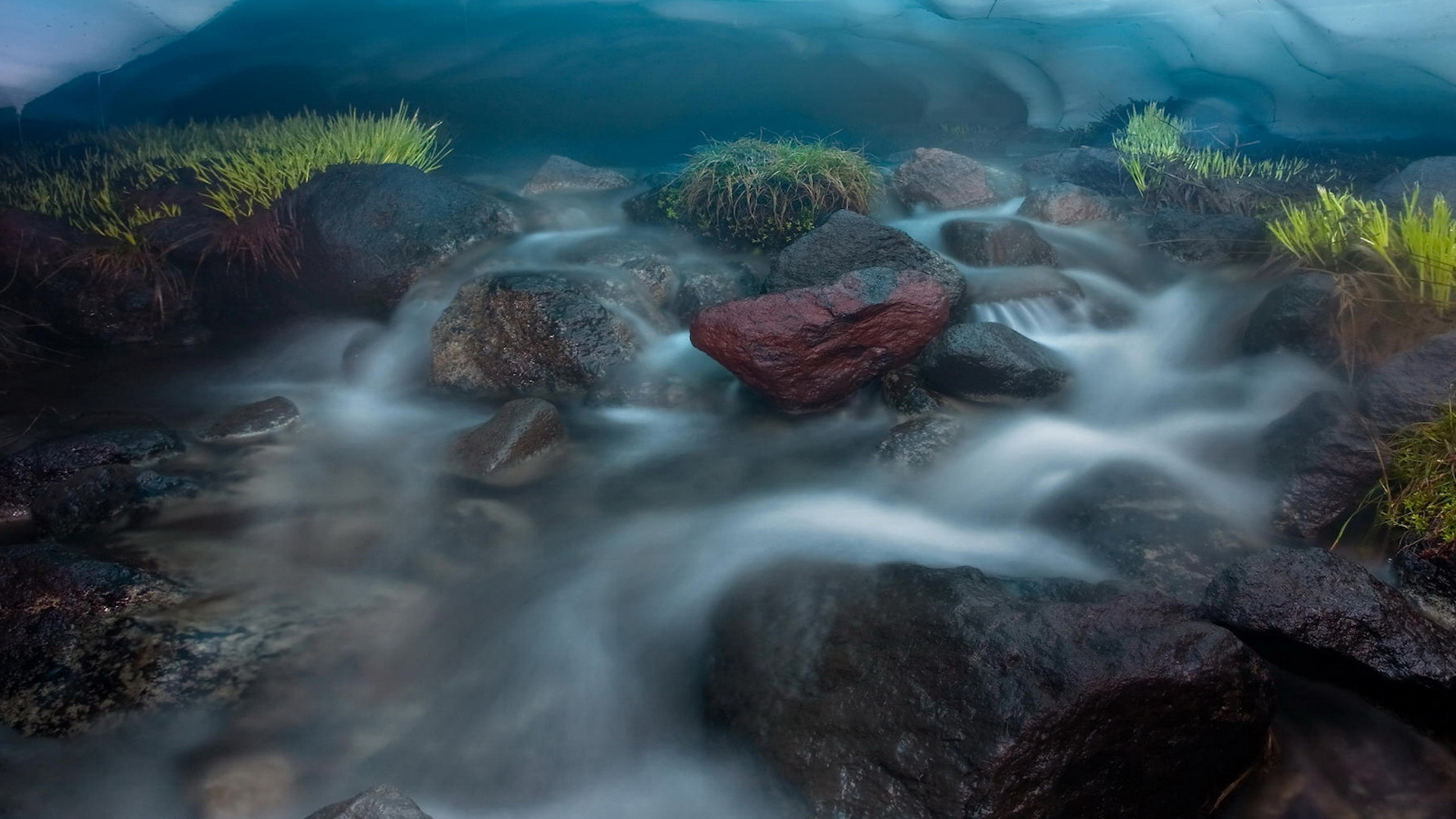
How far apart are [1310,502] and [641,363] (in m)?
4.00

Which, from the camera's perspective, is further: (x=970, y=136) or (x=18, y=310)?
(x=970, y=136)

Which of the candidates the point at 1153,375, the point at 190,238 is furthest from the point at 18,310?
the point at 1153,375

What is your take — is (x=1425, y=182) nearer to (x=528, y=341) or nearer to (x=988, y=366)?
(x=988, y=366)

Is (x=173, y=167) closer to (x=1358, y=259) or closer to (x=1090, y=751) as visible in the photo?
(x=1090, y=751)

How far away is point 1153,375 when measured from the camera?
5133mm

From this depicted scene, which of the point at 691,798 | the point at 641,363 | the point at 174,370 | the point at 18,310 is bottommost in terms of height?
the point at 691,798

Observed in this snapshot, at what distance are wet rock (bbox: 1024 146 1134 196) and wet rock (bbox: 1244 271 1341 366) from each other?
360cm

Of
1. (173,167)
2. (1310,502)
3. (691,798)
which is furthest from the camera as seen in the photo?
(173,167)

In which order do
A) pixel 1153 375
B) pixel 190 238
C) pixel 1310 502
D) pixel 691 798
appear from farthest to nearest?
pixel 190 238 < pixel 1153 375 < pixel 1310 502 < pixel 691 798

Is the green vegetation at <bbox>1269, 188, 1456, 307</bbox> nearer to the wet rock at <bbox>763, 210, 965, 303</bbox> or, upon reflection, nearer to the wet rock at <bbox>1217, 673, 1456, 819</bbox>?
the wet rock at <bbox>763, 210, 965, 303</bbox>

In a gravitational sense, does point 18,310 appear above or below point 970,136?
above

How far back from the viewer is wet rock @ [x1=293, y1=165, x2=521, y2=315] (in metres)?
6.50

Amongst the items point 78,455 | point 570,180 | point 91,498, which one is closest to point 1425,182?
point 570,180

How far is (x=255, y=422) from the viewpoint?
16.4 ft
